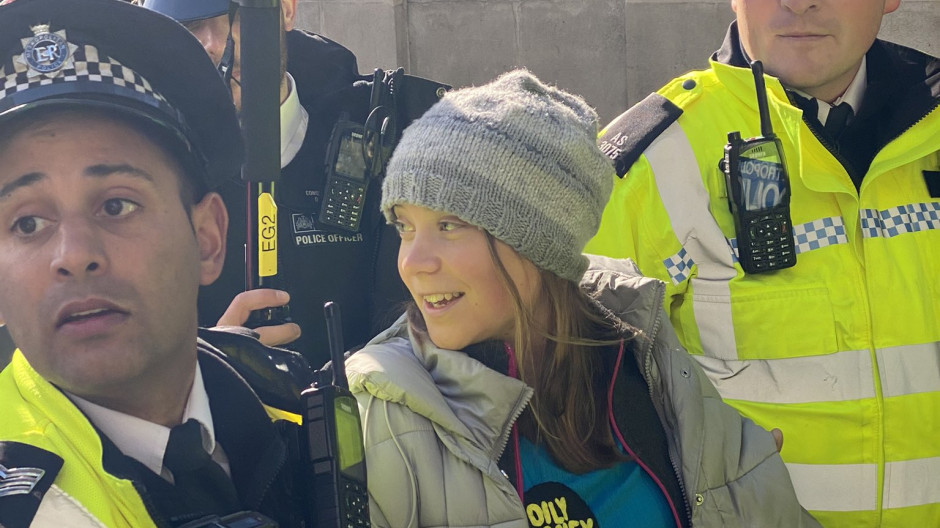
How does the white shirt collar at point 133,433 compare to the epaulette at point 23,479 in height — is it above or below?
above

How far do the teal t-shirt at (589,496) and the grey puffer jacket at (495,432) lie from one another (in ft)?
0.22

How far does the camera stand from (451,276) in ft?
6.46

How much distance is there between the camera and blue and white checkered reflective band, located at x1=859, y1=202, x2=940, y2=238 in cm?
262

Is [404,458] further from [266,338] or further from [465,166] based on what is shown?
[465,166]

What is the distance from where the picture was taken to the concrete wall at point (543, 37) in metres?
5.17

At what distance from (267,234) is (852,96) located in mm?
1686

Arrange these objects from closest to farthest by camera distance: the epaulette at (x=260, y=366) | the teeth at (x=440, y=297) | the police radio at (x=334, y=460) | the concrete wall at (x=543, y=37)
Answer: the police radio at (x=334, y=460), the epaulette at (x=260, y=366), the teeth at (x=440, y=297), the concrete wall at (x=543, y=37)

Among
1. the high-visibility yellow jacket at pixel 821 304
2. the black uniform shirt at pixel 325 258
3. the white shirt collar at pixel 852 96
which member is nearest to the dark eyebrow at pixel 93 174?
the black uniform shirt at pixel 325 258

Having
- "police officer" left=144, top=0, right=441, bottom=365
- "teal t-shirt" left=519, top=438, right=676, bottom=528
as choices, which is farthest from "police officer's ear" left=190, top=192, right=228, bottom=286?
"police officer" left=144, top=0, right=441, bottom=365

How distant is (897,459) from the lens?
A: 254cm

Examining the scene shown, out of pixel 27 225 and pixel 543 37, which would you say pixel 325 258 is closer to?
pixel 27 225

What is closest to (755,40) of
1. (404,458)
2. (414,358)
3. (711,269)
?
(711,269)

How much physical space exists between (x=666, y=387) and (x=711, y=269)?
0.55 metres

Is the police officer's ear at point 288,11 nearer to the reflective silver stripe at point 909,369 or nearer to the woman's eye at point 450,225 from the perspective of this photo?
the woman's eye at point 450,225
